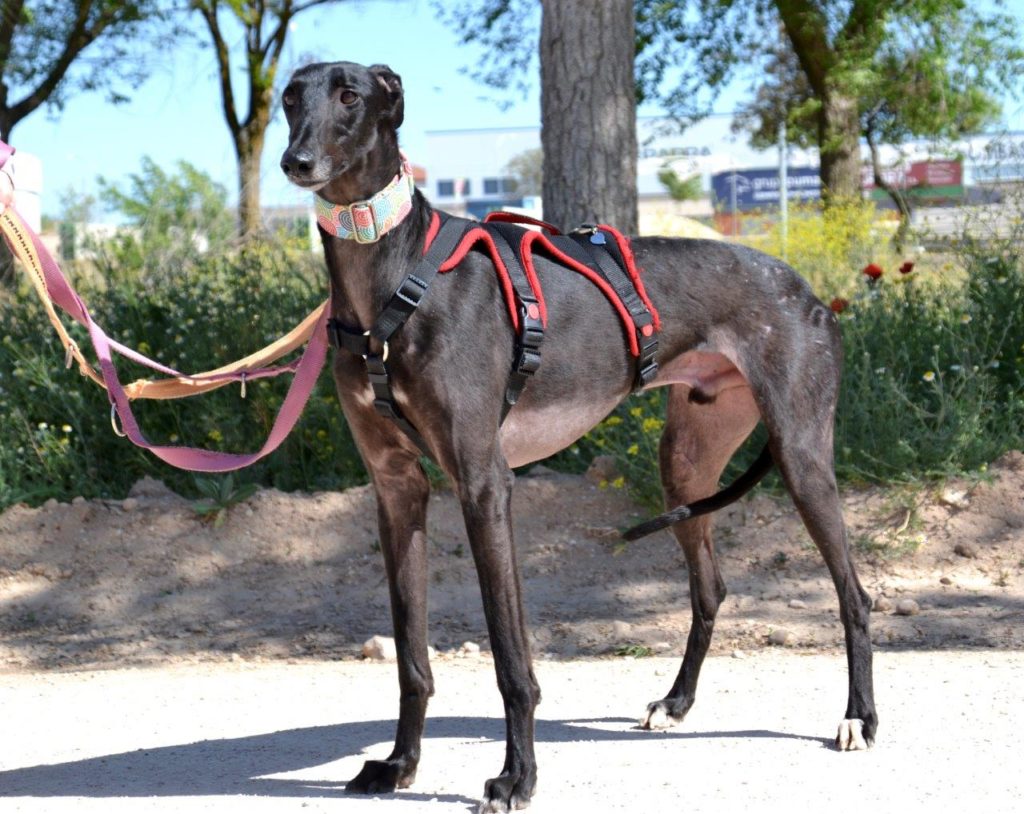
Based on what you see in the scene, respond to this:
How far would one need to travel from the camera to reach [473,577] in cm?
730

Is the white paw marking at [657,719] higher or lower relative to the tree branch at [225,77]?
lower

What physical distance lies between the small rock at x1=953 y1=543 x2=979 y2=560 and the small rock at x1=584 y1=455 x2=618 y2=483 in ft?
6.22

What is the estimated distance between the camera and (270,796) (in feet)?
14.0

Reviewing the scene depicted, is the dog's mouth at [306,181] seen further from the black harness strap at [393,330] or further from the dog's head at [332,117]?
the black harness strap at [393,330]

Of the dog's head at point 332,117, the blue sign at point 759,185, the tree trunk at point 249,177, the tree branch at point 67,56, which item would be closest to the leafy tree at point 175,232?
the tree trunk at point 249,177

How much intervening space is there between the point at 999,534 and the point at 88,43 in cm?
1410

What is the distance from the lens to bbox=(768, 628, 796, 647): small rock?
632 cm

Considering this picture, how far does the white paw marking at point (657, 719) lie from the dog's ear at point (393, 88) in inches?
91.3

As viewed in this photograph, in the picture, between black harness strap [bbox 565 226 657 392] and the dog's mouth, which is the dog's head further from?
black harness strap [bbox 565 226 657 392]

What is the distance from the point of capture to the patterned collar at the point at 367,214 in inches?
159

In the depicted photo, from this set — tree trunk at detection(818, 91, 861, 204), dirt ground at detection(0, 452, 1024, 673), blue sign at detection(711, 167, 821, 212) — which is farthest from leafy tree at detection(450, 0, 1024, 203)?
blue sign at detection(711, 167, 821, 212)

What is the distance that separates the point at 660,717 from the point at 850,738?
74 cm

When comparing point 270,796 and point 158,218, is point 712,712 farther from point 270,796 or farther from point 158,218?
point 158,218

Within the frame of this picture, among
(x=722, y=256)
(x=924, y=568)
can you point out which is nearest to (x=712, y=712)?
(x=722, y=256)
